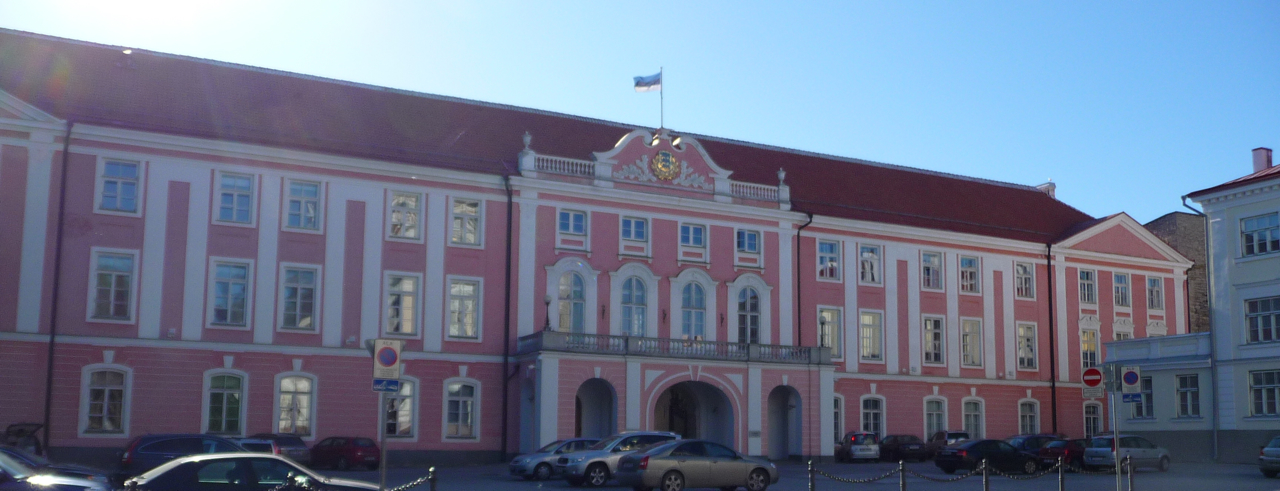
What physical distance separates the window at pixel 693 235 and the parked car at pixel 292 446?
52.4 ft

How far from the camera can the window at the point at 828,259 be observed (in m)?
48.9

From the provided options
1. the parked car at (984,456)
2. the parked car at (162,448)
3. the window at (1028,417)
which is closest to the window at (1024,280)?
the window at (1028,417)

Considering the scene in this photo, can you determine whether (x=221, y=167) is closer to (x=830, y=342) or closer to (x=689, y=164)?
(x=689, y=164)

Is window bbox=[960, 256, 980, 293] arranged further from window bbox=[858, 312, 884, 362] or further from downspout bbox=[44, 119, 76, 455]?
downspout bbox=[44, 119, 76, 455]

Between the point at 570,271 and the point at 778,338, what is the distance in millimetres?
8694

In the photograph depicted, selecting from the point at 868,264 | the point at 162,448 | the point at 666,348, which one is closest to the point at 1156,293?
the point at 868,264

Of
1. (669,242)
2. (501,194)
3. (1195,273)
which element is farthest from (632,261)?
(1195,273)

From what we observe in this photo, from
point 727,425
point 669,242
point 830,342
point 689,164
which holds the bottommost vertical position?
point 727,425

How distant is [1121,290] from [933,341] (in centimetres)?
1031

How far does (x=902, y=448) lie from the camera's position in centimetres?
4744

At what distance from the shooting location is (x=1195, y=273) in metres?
60.8

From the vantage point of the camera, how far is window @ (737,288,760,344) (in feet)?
154

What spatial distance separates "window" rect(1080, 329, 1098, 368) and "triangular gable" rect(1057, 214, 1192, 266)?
3.61m

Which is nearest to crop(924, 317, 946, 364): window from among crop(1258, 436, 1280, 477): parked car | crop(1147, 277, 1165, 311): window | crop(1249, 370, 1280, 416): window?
crop(1147, 277, 1165, 311): window
